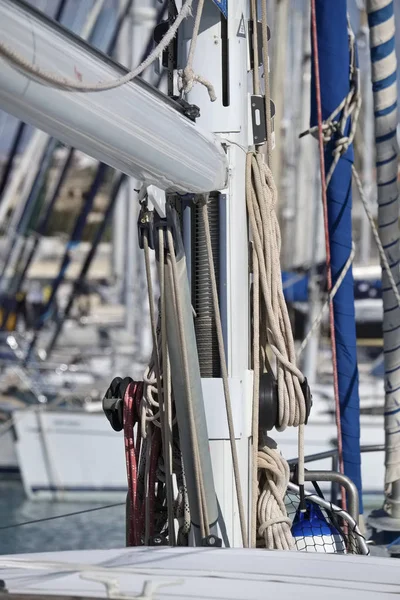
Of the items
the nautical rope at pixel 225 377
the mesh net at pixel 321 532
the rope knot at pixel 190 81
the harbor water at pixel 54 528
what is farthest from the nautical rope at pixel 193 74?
the harbor water at pixel 54 528

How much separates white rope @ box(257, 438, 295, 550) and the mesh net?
26 cm

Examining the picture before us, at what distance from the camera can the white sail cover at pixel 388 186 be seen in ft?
14.7

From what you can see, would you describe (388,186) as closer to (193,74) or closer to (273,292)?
(273,292)

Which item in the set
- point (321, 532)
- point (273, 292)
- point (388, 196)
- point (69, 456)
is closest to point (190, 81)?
point (273, 292)

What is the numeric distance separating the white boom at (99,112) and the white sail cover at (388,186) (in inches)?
78.4

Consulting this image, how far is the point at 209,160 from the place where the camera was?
2.71 metres

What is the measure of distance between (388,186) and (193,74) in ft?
6.15

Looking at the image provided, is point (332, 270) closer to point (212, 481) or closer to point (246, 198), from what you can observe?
point (246, 198)

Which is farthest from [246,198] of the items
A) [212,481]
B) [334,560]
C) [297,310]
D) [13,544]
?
[297,310]

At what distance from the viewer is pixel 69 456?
12.8 metres

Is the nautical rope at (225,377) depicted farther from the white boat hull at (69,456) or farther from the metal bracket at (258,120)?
the white boat hull at (69,456)

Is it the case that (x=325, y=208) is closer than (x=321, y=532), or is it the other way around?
(x=321, y=532)

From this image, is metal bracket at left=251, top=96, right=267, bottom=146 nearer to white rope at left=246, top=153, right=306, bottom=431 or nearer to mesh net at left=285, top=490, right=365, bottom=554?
white rope at left=246, top=153, right=306, bottom=431

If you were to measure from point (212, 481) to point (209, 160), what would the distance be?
920 millimetres
